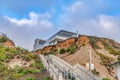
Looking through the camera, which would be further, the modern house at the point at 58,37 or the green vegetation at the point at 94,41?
the modern house at the point at 58,37

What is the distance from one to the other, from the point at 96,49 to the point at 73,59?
7.98m

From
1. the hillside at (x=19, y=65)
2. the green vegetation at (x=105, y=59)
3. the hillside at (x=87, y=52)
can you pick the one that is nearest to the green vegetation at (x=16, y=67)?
the hillside at (x=19, y=65)

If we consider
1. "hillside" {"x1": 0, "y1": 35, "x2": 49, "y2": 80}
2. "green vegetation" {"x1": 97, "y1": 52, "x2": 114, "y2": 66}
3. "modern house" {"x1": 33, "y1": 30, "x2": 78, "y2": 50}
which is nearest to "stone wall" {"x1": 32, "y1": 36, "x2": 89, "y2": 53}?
"green vegetation" {"x1": 97, "y1": 52, "x2": 114, "y2": 66}

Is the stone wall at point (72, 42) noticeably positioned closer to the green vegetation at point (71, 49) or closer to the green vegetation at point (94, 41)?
the green vegetation at point (94, 41)

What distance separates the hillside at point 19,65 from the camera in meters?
36.8

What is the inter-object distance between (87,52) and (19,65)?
14.3 metres

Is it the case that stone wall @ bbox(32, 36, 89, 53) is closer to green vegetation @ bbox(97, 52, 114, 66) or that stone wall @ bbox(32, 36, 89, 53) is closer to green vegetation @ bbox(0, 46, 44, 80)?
green vegetation @ bbox(97, 52, 114, 66)

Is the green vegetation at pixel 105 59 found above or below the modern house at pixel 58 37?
below

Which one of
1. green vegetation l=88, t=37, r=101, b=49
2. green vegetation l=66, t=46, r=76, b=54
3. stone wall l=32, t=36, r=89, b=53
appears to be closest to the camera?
green vegetation l=66, t=46, r=76, b=54

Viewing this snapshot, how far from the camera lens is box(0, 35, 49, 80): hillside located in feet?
121

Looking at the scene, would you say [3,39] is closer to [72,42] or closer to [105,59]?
[72,42]

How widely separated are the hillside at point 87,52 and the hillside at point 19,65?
7.56 metres

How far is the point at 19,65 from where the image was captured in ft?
146

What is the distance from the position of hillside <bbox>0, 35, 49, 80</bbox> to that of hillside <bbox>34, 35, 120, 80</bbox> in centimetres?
756
